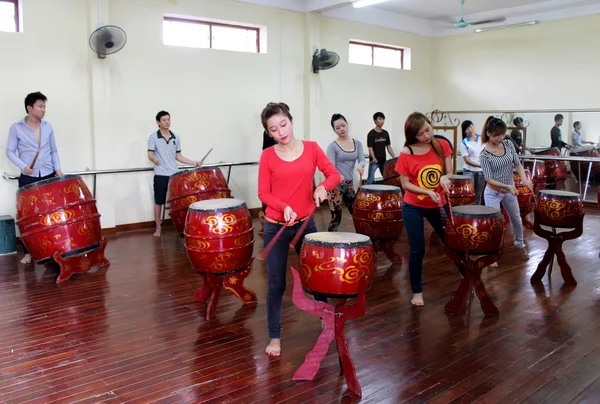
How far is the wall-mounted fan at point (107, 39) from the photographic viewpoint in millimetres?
5910

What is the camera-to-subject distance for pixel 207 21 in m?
7.29

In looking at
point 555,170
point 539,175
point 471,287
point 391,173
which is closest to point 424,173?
point 471,287

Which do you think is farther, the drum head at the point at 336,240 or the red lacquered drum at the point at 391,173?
the red lacquered drum at the point at 391,173

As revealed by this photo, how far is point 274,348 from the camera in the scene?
3172 mm

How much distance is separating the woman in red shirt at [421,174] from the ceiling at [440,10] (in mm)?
4520

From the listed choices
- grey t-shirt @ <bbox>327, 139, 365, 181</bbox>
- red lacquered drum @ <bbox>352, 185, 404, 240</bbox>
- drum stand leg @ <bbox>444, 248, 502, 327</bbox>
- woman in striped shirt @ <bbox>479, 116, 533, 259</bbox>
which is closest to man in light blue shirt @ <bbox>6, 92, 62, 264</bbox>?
grey t-shirt @ <bbox>327, 139, 365, 181</bbox>

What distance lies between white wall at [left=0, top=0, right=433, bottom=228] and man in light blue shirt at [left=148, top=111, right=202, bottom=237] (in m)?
0.54

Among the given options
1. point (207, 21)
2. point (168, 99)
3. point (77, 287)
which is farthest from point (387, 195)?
point (207, 21)

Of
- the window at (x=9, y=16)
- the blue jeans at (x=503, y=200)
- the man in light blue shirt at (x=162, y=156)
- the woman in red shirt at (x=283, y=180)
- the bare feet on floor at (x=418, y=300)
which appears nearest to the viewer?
the woman in red shirt at (x=283, y=180)

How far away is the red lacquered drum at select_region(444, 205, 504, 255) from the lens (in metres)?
3.69

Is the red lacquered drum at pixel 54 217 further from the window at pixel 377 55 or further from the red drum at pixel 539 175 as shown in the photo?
the red drum at pixel 539 175

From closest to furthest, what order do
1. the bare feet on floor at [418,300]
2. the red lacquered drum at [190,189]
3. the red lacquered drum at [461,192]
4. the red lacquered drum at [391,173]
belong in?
the bare feet on floor at [418,300], the red lacquered drum at [190,189], the red lacquered drum at [461,192], the red lacquered drum at [391,173]

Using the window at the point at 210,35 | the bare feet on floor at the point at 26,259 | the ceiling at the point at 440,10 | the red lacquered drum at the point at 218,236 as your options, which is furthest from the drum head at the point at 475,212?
the ceiling at the point at 440,10

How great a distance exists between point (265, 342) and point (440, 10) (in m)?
7.68
